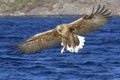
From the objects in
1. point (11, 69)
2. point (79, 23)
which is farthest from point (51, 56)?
point (79, 23)

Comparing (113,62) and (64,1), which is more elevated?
(64,1)

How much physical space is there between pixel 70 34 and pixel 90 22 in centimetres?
147

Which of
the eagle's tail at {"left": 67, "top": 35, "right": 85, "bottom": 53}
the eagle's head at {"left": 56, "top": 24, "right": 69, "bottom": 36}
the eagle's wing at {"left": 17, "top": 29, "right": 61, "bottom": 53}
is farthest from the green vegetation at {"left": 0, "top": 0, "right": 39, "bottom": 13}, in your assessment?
the eagle's head at {"left": 56, "top": 24, "right": 69, "bottom": 36}

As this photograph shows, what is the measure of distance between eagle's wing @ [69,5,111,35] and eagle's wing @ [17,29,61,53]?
27.2 inches

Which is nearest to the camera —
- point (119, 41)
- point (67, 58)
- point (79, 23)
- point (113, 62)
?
point (79, 23)

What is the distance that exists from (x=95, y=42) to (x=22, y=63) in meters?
19.2

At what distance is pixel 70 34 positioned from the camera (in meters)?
18.9

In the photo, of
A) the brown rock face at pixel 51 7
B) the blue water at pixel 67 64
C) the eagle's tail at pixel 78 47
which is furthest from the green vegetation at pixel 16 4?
the eagle's tail at pixel 78 47

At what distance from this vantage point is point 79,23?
776 inches

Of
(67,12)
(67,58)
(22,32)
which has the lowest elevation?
(67,58)

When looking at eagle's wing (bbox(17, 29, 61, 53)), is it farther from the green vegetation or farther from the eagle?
the green vegetation

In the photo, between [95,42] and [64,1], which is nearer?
[95,42]

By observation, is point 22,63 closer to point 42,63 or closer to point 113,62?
point 42,63

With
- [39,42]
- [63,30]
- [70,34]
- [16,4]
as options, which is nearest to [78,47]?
[70,34]
